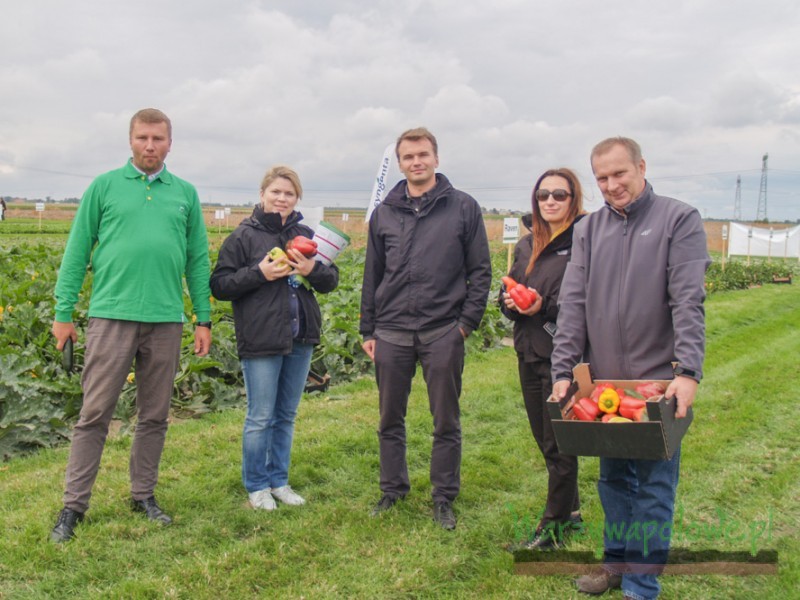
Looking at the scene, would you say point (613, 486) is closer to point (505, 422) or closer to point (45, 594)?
point (45, 594)

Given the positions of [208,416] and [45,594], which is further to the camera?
[208,416]

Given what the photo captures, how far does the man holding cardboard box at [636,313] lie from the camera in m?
2.76

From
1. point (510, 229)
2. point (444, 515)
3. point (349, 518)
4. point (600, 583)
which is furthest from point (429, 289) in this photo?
point (510, 229)

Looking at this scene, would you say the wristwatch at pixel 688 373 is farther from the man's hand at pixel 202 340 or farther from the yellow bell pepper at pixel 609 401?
the man's hand at pixel 202 340

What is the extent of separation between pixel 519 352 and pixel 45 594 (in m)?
2.55

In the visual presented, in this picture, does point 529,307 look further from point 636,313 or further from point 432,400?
point 432,400

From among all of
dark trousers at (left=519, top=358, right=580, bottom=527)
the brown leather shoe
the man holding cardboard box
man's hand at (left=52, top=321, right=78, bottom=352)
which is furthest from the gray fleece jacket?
man's hand at (left=52, top=321, right=78, bottom=352)

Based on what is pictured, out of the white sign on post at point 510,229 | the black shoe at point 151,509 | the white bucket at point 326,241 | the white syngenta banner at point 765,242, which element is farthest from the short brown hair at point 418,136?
the white syngenta banner at point 765,242

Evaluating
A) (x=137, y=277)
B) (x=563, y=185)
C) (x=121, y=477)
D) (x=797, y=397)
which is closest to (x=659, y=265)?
(x=563, y=185)

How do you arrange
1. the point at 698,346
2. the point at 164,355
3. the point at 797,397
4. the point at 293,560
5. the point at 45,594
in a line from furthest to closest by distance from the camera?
1. the point at 797,397
2. the point at 164,355
3. the point at 293,560
4. the point at 45,594
5. the point at 698,346

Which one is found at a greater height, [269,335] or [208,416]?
[269,335]

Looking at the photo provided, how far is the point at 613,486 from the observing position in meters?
3.13

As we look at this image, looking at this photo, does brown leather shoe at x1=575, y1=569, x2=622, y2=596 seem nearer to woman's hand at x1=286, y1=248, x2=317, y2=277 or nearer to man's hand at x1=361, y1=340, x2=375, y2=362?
man's hand at x1=361, y1=340, x2=375, y2=362

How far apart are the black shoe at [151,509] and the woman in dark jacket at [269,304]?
500mm
